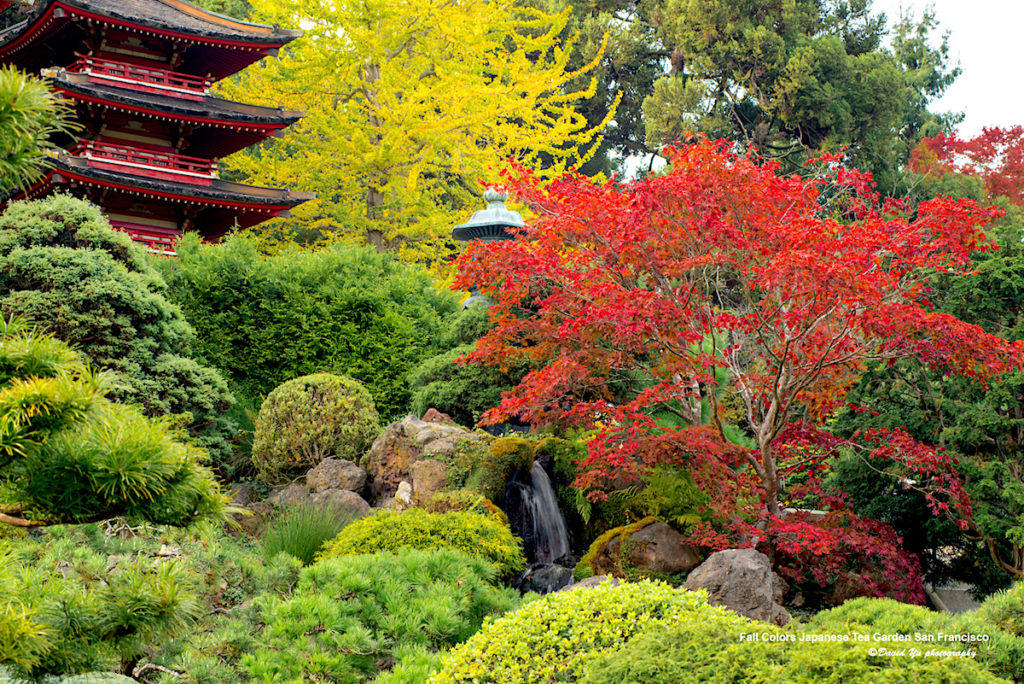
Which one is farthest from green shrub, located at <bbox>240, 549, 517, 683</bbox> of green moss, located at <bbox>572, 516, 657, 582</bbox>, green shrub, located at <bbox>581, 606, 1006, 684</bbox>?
green shrub, located at <bbox>581, 606, 1006, 684</bbox>

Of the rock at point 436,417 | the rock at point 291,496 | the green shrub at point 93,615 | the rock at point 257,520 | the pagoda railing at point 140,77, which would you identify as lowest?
the rock at point 257,520

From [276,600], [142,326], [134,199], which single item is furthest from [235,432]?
[134,199]

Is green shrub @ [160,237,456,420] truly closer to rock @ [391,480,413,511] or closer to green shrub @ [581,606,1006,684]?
rock @ [391,480,413,511]

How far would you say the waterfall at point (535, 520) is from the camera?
323 inches

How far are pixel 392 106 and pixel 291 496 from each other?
11745 mm

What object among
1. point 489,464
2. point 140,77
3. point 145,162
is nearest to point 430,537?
point 489,464

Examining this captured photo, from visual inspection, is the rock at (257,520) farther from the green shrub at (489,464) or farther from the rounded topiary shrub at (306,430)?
the green shrub at (489,464)

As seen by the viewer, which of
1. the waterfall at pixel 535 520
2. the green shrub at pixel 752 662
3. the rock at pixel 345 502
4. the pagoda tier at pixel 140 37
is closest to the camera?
the green shrub at pixel 752 662

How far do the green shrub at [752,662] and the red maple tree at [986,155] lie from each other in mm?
25203

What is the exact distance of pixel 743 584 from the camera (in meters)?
6.06

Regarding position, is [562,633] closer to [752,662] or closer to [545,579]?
[752,662]

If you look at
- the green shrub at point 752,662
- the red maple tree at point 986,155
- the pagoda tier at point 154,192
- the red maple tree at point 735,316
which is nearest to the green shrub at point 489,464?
the red maple tree at point 735,316

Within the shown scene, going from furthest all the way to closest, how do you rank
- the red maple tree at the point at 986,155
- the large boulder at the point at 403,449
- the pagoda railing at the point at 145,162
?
the red maple tree at the point at 986,155
the pagoda railing at the point at 145,162
the large boulder at the point at 403,449

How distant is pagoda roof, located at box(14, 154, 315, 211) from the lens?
539 inches
